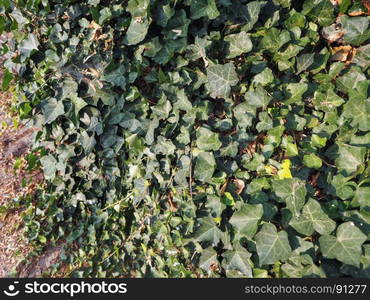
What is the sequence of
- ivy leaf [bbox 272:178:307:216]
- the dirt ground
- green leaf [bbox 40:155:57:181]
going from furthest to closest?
the dirt ground → green leaf [bbox 40:155:57:181] → ivy leaf [bbox 272:178:307:216]

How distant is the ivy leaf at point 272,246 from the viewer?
73.9 inches

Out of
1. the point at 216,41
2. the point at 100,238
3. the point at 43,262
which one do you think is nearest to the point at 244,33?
the point at 216,41

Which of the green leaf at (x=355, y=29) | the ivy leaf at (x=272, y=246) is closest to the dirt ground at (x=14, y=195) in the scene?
the ivy leaf at (x=272, y=246)

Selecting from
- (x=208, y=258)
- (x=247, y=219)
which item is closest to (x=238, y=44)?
(x=247, y=219)

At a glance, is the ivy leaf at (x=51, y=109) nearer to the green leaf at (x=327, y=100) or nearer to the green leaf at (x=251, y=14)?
the green leaf at (x=251, y=14)

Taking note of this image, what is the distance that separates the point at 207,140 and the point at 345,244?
0.86 meters

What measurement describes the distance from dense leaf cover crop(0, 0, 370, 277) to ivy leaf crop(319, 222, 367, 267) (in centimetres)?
3

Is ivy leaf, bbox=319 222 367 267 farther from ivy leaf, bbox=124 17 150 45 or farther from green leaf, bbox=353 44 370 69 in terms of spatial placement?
ivy leaf, bbox=124 17 150 45

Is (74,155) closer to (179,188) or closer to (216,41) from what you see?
(179,188)

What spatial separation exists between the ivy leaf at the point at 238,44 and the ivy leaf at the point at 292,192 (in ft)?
2.45

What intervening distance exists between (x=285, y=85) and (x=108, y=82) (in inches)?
40.0

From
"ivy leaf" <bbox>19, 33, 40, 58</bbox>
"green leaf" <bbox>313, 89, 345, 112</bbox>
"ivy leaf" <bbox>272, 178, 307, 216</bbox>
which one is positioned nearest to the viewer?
"ivy leaf" <bbox>272, 178, 307, 216</bbox>

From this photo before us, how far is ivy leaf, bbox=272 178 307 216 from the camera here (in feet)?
6.28

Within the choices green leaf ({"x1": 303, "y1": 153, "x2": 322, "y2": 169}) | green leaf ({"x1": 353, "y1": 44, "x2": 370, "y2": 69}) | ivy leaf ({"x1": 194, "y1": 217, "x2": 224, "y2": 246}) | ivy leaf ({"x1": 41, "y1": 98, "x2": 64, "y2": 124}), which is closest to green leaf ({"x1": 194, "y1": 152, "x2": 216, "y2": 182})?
ivy leaf ({"x1": 194, "y1": 217, "x2": 224, "y2": 246})
